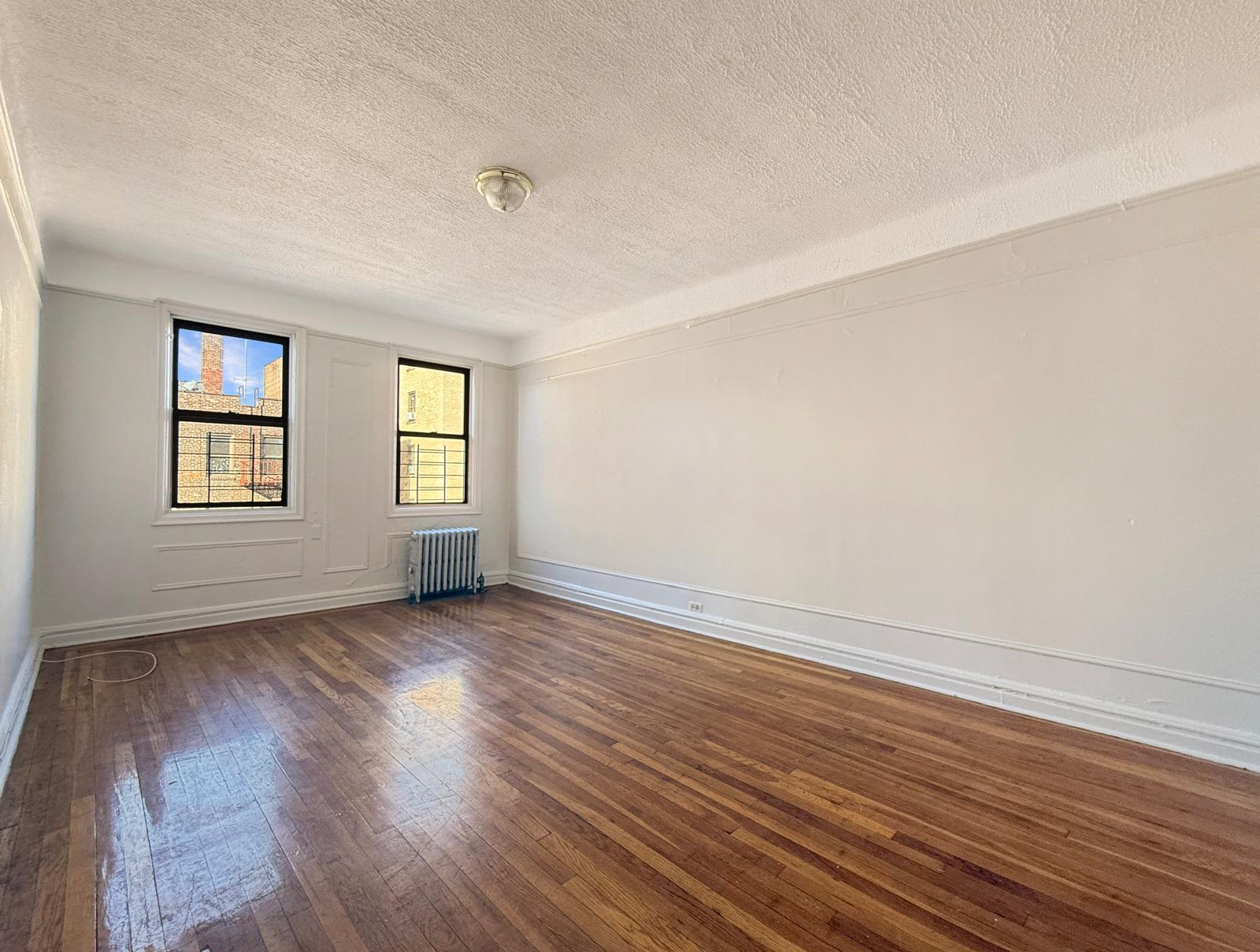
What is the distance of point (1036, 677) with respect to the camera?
296 cm

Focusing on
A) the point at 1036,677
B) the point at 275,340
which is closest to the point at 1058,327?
the point at 1036,677

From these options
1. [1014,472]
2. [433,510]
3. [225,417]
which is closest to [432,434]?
[433,510]

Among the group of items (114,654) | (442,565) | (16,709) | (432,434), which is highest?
(432,434)

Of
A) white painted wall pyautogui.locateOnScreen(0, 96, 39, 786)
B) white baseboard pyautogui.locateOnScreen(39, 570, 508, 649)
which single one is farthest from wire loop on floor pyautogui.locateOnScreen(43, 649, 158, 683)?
white baseboard pyautogui.locateOnScreen(39, 570, 508, 649)

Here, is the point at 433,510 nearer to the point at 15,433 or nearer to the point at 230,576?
the point at 230,576

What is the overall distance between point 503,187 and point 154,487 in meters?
3.82

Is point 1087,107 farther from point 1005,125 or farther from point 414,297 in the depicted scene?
point 414,297

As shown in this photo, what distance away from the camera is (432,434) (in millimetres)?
Result: 6141

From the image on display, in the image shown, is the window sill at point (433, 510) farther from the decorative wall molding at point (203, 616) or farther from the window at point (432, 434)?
the decorative wall molding at point (203, 616)

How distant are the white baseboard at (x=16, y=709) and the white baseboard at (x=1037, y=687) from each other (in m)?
3.97

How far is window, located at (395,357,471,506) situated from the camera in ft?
19.4

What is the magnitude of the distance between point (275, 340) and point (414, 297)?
1.34 m

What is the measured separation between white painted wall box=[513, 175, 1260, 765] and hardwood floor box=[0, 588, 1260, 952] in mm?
372

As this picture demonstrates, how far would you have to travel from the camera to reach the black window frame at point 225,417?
4504mm
